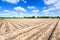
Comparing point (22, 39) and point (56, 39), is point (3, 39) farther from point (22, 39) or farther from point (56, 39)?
point (56, 39)

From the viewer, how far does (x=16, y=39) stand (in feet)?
26.0

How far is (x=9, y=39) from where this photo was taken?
26.0ft

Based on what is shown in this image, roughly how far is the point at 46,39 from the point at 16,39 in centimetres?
248

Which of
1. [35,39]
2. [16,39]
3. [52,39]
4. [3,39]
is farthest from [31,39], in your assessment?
[3,39]

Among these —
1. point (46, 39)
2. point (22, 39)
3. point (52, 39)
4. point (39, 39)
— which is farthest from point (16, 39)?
point (52, 39)

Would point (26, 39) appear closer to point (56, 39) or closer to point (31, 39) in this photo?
point (31, 39)

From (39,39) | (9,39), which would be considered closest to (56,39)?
(39,39)

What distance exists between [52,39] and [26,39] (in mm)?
2208

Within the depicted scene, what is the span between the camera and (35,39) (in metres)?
7.96

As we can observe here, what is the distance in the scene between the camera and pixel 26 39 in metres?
7.92

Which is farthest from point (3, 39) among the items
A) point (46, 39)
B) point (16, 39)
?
point (46, 39)

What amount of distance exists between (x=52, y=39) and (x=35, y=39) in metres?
1.47

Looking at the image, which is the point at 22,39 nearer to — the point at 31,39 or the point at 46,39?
the point at 31,39

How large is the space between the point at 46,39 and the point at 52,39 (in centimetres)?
54
